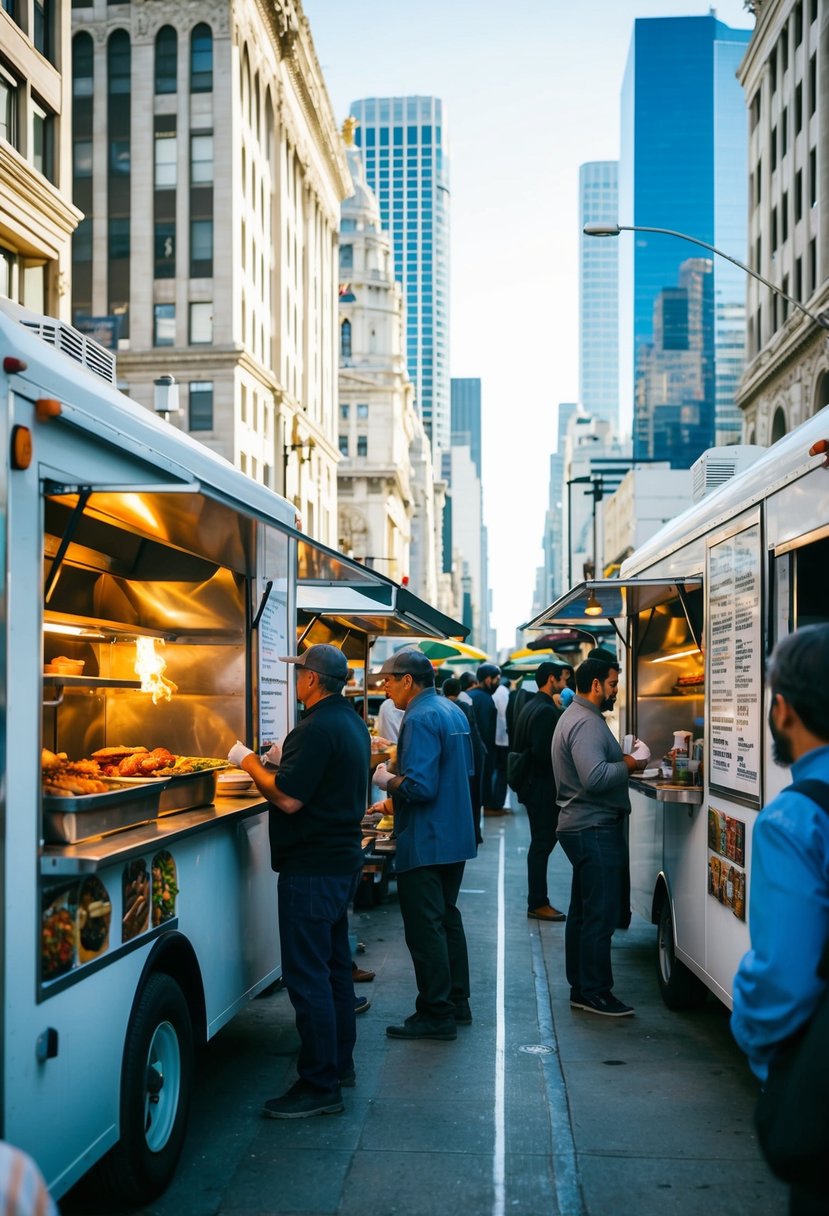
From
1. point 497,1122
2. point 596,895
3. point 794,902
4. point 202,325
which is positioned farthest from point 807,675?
point 202,325

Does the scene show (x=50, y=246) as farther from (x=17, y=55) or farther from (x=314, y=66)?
(x=314, y=66)

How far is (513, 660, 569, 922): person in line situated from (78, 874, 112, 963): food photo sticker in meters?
7.18

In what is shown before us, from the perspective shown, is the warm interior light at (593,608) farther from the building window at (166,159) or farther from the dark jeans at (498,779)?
the building window at (166,159)

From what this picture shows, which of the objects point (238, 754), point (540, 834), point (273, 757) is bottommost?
point (540, 834)

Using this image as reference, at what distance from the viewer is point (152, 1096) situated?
5.12 meters

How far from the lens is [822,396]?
151ft

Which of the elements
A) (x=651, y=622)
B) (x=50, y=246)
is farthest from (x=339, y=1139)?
(x=50, y=246)

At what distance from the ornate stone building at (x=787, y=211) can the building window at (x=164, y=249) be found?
84.9ft

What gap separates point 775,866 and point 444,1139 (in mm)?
3534

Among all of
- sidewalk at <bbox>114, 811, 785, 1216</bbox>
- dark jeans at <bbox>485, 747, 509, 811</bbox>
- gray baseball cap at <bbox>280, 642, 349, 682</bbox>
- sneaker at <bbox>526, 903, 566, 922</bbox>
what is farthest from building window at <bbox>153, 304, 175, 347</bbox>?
gray baseball cap at <bbox>280, 642, 349, 682</bbox>

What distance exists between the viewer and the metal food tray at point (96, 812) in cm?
428

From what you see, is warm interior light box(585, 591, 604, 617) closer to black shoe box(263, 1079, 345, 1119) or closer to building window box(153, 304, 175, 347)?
black shoe box(263, 1079, 345, 1119)

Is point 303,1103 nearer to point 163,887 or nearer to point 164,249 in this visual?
point 163,887

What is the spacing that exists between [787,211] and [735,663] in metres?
51.6
